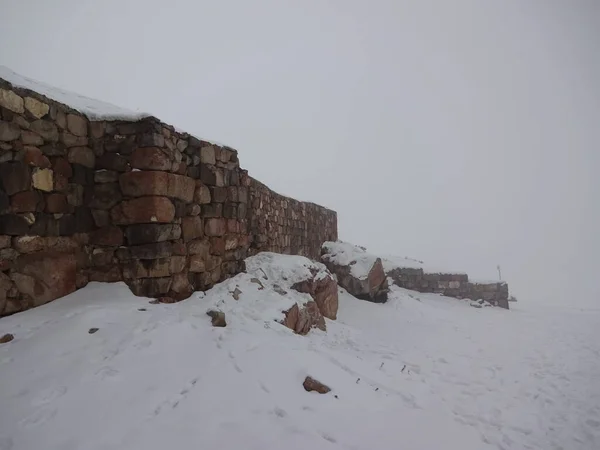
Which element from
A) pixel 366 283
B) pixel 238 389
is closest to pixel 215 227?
pixel 238 389

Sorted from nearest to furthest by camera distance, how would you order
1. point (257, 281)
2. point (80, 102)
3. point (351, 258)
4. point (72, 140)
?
point (72, 140), point (80, 102), point (257, 281), point (351, 258)

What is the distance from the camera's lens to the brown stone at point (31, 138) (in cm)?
318

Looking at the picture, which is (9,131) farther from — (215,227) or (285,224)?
(285,224)

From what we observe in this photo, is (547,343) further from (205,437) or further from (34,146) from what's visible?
(34,146)

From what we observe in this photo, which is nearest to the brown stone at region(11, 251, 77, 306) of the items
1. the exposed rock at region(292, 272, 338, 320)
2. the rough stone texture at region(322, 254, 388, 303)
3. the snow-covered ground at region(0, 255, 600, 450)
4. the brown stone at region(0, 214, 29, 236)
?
Result: the snow-covered ground at region(0, 255, 600, 450)

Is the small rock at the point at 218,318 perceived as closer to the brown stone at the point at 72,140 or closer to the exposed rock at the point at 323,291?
the exposed rock at the point at 323,291

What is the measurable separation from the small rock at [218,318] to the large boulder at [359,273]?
21.2ft

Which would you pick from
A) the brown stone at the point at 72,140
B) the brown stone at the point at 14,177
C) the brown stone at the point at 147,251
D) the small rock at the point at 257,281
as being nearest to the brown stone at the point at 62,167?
the brown stone at the point at 72,140

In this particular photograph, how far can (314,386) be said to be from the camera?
2.81 meters

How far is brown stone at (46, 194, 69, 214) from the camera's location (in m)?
3.44

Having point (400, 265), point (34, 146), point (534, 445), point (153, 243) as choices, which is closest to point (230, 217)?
point (153, 243)

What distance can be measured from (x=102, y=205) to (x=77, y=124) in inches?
37.8

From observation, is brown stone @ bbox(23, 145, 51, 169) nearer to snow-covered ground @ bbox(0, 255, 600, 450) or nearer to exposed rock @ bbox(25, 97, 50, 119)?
exposed rock @ bbox(25, 97, 50, 119)

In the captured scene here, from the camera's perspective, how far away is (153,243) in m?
3.85
